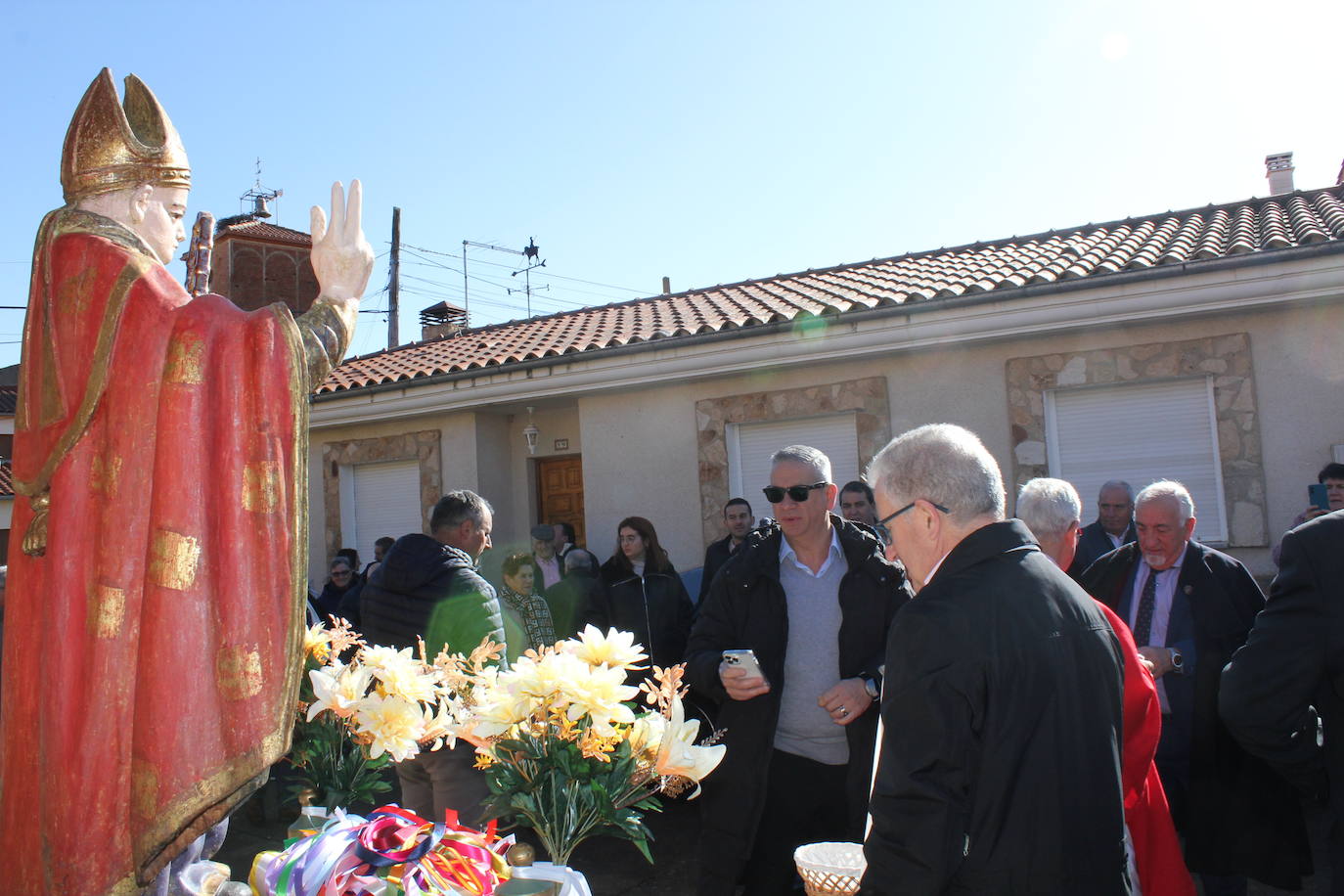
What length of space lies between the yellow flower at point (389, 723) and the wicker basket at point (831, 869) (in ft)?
3.22

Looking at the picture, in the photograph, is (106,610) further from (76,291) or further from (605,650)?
(605,650)

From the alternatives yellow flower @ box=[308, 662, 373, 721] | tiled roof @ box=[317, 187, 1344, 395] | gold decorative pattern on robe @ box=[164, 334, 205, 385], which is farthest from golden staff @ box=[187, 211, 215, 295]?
tiled roof @ box=[317, 187, 1344, 395]

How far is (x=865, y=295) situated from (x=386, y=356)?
8.38 metres

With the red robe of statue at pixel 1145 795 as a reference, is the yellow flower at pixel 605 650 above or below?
above

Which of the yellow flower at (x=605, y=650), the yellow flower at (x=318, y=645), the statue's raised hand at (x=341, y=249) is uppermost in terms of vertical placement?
the statue's raised hand at (x=341, y=249)

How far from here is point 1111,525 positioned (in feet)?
18.9

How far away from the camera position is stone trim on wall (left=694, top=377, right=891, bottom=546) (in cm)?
798

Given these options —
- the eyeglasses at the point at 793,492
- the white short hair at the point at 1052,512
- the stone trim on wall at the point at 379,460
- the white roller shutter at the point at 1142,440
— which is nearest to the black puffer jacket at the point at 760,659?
the eyeglasses at the point at 793,492

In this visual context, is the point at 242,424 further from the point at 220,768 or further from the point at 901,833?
the point at 901,833

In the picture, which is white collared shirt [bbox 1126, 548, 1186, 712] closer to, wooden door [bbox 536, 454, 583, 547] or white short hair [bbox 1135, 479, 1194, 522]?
white short hair [bbox 1135, 479, 1194, 522]

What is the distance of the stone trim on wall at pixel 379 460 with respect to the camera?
1039 cm

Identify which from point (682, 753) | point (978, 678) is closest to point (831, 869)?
point (682, 753)

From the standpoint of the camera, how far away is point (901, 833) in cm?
187

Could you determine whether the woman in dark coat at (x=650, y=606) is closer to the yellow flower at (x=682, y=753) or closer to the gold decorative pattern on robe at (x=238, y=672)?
the yellow flower at (x=682, y=753)
